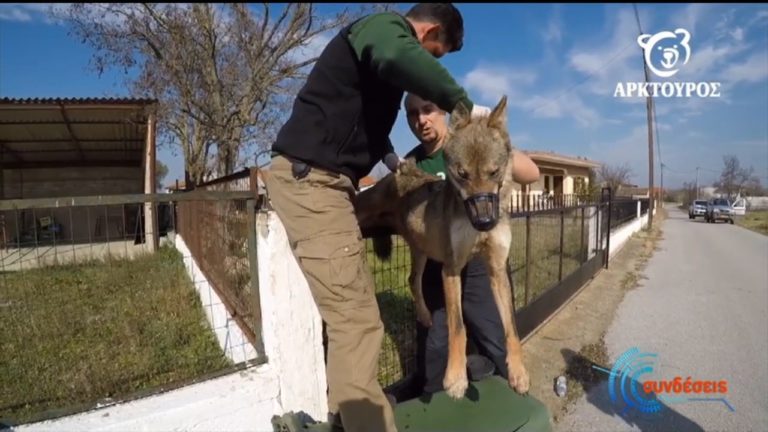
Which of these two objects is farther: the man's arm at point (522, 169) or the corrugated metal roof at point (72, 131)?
the corrugated metal roof at point (72, 131)

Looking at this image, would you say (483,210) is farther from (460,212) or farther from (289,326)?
(289,326)

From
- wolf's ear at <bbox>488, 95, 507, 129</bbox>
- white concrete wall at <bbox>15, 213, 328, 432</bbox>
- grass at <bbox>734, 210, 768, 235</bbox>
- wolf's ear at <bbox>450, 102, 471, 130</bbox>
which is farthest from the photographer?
grass at <bbox>734, 210, 768, 235</bbox>

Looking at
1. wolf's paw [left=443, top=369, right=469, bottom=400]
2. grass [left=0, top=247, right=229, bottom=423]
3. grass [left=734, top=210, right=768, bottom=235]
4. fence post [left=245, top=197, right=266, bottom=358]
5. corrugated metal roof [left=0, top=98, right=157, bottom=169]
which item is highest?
corrugated metal roof [left=0, top=98, right=157, bottom=169]

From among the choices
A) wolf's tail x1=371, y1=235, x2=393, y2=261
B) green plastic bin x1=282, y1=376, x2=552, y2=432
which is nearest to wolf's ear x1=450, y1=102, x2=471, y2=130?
wolf's tail x1=371, y1=235, x2=393, y2=261

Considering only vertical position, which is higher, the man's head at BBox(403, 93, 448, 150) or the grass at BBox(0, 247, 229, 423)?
the man's head at BBox(403, 93, 448, 150)

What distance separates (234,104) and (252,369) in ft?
52.8

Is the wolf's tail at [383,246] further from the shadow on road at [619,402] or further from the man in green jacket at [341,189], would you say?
the shadow on road at [619,402]

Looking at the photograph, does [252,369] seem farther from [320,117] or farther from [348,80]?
[348,80]

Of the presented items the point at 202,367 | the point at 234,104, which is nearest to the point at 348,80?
the point at 202,367

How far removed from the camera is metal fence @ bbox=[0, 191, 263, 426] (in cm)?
280

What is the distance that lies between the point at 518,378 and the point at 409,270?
93.0 inches

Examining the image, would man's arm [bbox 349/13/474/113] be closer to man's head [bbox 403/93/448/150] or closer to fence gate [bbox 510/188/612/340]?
man's head [bbox 403/93/448/150]

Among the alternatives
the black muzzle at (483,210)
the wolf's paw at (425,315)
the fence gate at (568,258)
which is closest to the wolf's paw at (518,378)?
the black muzzle at (483,210)

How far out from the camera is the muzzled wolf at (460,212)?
1746 mm
